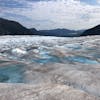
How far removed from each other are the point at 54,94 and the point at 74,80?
404cm

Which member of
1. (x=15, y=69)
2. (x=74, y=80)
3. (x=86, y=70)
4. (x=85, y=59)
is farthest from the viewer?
(x=85, y=59)

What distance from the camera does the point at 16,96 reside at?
26.7ft

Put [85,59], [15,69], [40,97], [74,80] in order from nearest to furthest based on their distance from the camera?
[40,97]
[74,80]
[15,69]
[85,59]

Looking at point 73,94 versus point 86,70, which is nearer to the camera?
point 73,94

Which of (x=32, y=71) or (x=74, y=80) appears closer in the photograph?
(x=74, y=80)

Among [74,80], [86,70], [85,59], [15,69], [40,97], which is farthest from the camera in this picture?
[85,59]

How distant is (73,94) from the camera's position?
26.0ft

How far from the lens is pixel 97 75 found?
40.3 feet

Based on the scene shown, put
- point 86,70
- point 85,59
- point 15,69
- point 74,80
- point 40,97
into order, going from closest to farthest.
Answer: point 40,97 → point 74,80 → point 86,70 → point 15,69 → point 85,59

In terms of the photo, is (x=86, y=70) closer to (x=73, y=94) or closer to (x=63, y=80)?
(x=63, y=80)

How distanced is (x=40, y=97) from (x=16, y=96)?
0.70m

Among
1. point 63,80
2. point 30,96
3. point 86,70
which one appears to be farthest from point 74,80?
point 30,96

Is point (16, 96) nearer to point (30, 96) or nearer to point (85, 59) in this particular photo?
point (30, 96)

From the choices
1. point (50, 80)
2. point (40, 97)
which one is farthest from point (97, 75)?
point (40, 97)
